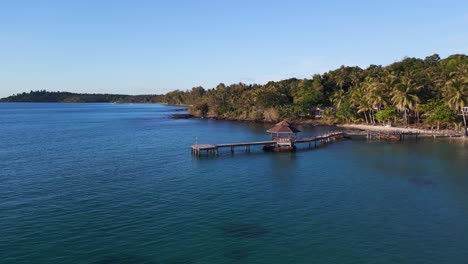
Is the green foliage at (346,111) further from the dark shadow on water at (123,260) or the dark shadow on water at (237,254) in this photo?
the dark shadow on water at (123,260)

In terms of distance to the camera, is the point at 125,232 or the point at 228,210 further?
the point at 228,210

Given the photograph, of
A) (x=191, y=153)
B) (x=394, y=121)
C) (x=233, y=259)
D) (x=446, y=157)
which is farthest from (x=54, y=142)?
(x=394, y=121)

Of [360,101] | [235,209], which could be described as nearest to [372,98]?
[360,101]

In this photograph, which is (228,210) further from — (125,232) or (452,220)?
(452,220)

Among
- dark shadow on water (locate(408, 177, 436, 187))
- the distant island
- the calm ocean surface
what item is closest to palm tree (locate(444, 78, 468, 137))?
the distant island

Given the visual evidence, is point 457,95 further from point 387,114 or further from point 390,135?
point 387,114

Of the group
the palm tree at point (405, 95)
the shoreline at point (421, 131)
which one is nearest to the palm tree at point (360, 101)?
the shoreline at point (421, 131)

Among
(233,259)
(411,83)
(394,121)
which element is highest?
(411,83)
